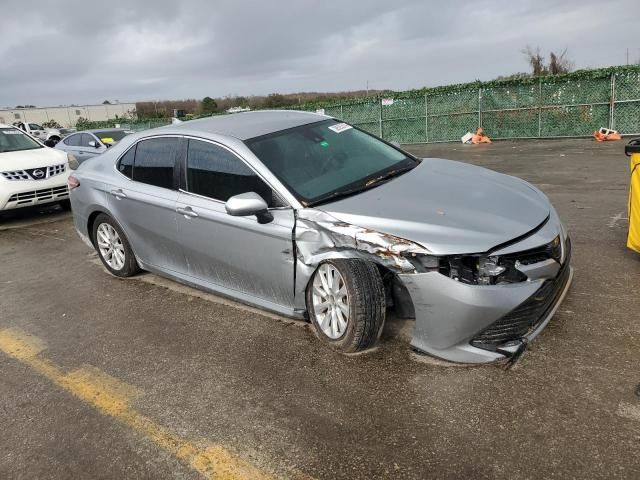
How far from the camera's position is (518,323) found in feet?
9.63

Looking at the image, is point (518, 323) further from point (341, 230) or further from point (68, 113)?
point (68, 113)

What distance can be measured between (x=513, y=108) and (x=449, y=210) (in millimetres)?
16573

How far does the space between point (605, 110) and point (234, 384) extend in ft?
55.2

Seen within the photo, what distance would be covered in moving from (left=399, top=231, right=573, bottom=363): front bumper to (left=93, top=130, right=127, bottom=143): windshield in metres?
11.5

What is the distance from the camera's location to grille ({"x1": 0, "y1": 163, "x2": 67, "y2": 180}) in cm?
832

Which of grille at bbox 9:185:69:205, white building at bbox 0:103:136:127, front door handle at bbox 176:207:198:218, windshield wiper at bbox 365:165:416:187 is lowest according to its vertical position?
grille at bbox 9:185:69:205

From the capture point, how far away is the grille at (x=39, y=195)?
8375 mm

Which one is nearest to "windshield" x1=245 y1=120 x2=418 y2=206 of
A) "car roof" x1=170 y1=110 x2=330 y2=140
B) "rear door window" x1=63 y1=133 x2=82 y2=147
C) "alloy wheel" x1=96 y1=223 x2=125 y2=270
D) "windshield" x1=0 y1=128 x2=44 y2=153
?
"car roof" x1=170 y1=110 x2=330 y2=140

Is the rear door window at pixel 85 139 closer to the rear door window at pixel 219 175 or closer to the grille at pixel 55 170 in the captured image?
the grille at pixel 55 170

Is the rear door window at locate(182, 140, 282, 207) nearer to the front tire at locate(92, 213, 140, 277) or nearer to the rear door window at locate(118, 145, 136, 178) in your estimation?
the rear door window at locate(118, 145, 136, 178)

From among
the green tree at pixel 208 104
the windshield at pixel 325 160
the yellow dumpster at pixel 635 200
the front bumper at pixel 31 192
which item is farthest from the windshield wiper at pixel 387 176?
the green tree at pixel 208 104

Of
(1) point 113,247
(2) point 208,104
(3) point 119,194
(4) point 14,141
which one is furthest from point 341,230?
(2) point 208,104

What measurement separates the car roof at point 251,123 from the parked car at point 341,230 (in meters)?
0.02

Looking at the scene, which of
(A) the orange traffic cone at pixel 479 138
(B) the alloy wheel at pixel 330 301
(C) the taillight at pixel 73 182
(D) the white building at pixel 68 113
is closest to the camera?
(B) the alloy wheel at pixel 330 301
